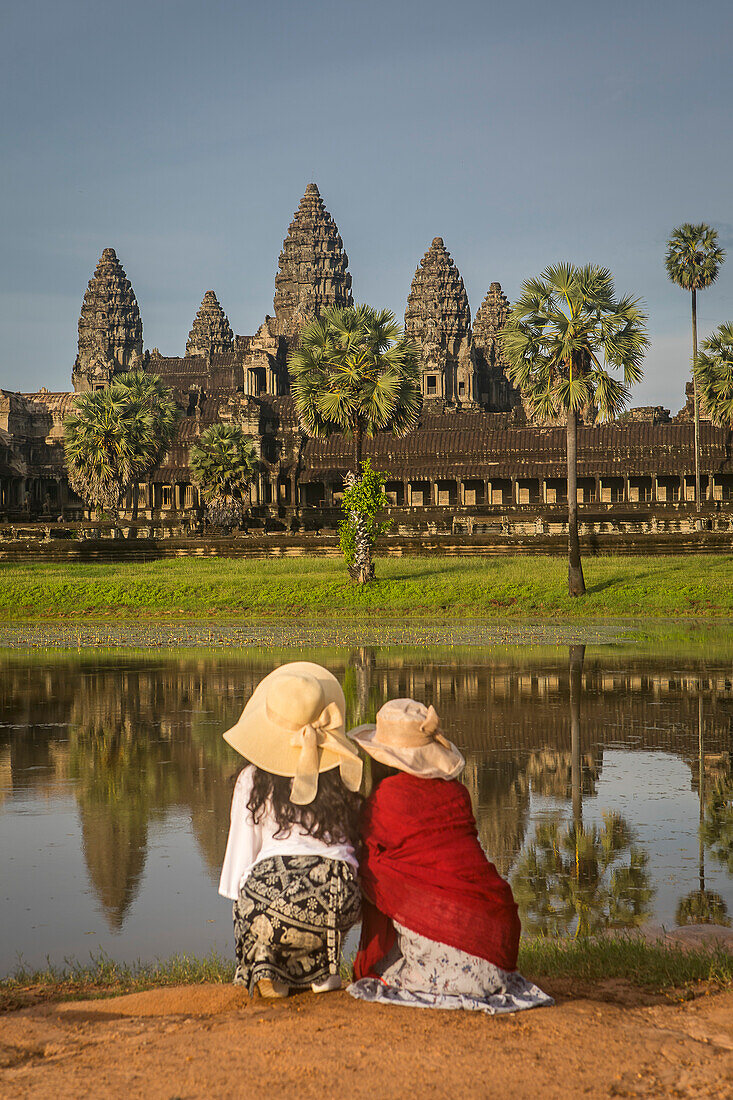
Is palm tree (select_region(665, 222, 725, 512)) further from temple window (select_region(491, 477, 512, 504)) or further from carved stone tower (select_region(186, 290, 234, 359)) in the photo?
carved stone tower (select_region(186, 290, 234, 359))

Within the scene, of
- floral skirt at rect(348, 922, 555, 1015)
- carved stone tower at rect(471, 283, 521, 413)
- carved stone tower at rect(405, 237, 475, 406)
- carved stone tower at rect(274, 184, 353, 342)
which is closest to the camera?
floral skirt at rect(348, 922, 555, 1015)

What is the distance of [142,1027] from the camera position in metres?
4.70

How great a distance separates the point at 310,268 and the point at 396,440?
42.5 m

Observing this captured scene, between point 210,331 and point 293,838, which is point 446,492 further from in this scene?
point 293,838

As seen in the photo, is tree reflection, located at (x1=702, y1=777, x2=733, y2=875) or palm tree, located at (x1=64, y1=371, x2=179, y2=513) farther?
palm tree, located at (x1=64, y1=371, x2=179, y2=513)

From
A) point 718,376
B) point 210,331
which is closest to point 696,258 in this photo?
point 718,376

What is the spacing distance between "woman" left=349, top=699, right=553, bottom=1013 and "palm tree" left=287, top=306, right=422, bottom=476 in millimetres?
29625

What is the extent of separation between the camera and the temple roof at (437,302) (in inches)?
4161

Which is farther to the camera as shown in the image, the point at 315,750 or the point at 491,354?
the point at 491,354

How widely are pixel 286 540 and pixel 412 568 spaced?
8125 millimetres

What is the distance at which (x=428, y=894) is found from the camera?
501 centimetres

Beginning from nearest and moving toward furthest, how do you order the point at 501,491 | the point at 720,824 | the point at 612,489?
the point at 720,824 < the point at 612,489 < the point at 501,491

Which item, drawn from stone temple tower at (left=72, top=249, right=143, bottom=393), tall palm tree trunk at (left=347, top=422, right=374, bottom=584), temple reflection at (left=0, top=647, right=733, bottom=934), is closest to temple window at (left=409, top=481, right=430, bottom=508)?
tall palm tree trunk at (left=347, top=422, right=374, bottom=584)

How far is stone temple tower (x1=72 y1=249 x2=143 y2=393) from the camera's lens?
4363 inches
